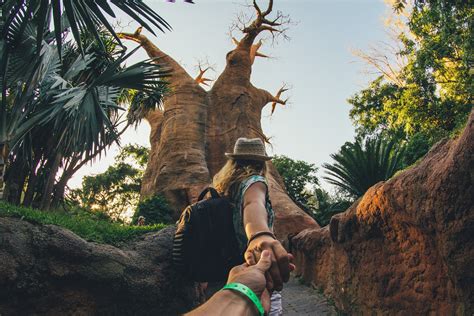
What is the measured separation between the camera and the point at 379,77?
18.3 meters

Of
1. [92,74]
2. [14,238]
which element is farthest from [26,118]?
[14,238]

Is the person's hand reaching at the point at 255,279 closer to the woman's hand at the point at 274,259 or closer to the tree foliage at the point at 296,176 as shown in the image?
the woman's hand at the point at 274,259

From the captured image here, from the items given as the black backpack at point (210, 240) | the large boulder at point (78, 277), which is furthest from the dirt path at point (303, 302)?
the black backpack at point (210, 240)

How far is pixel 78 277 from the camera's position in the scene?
3006 millimetres

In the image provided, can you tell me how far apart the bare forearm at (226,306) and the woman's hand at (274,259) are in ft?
0.72

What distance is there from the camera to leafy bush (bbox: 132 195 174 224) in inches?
500

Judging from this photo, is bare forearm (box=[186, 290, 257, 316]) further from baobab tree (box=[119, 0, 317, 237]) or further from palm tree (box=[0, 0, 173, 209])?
baobab tree (box=[119, 0, 317, 237])

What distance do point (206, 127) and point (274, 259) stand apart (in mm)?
15783

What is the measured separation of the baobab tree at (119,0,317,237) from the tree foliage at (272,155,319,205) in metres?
2.70

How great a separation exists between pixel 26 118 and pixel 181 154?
28.5ft

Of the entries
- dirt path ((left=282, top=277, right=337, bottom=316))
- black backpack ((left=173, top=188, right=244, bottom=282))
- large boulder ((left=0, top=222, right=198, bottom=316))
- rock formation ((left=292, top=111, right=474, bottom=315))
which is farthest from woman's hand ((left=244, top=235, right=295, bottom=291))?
dirt path ((left=282, top=277, right=337, bottom=316))

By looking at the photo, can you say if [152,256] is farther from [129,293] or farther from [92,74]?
[92,74]

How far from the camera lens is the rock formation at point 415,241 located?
258 cm

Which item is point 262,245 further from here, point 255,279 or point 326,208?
point 326,208
